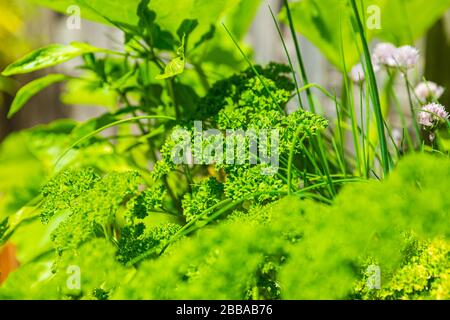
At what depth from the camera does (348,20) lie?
72 centimetres

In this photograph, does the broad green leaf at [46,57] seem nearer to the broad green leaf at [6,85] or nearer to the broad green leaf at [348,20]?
the broad green leaf at [348,20]

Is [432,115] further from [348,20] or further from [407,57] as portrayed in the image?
[348,20]

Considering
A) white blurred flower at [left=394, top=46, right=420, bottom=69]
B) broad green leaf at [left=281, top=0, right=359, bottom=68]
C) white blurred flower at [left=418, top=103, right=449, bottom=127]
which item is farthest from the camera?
broad green leaf at [left=281, top=0, right=359, bottom=68]

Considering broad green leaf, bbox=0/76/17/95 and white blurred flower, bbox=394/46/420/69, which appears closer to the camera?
white blurred flower, bbox=394/46/420/69

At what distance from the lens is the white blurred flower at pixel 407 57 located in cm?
62

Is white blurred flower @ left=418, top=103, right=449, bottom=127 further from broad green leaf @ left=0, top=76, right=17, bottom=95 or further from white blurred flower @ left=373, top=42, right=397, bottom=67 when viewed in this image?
broad green leaf @ left=0, top=76, right=17, bottom=95

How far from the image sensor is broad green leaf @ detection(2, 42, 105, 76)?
57cm

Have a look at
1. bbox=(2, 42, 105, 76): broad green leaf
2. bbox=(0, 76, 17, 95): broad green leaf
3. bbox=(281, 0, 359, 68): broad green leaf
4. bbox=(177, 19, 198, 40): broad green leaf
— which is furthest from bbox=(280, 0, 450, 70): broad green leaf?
bbox=(0, 76, 17, 95): broad green leaf

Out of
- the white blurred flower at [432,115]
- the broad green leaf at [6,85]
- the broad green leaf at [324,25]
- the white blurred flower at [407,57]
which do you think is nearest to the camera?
the white blurred flower at [432,115]

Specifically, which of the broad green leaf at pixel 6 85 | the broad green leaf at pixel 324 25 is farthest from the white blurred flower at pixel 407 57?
the broad green leaf at pixel 6 85

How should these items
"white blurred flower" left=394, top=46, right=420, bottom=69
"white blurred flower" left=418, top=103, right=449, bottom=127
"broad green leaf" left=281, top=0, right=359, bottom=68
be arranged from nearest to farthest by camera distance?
"white blurred flower" left=418, top=103, right=449, bottom=127 < "white blurred flower" left=394, top=46, right=420, bottom=69 < "broad green leaf" left=281, top=0, right=359, bottom=68

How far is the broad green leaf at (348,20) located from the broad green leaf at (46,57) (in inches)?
12.9

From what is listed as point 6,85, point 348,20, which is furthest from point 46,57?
point 6,85

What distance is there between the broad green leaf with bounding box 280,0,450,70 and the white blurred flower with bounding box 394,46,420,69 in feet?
0.27
